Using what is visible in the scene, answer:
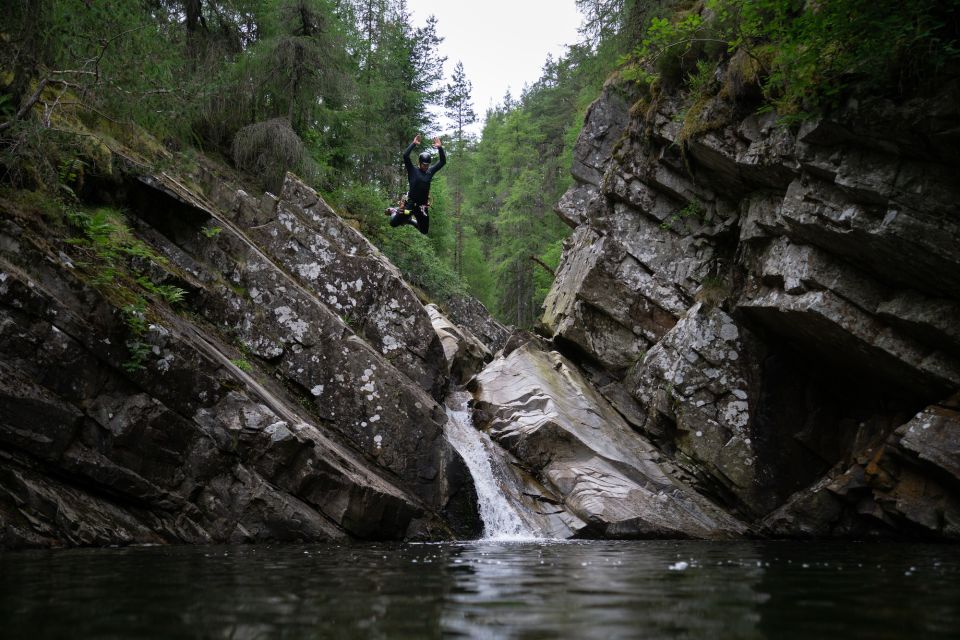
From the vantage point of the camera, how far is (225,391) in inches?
466

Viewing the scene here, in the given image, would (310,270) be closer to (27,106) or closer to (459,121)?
(27,106)

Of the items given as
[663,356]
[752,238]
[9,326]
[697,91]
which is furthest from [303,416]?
[697,91]

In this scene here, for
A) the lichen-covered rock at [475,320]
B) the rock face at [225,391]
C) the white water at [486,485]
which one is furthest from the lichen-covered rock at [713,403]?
the lichen-covered rock at [475,320]

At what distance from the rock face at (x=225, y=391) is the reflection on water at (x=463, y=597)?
81.2 inches

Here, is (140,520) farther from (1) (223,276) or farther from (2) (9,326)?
(1) (223,276)

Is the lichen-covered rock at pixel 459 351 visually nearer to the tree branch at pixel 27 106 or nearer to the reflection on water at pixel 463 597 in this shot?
Answer: the tree branch at pixel 27 106

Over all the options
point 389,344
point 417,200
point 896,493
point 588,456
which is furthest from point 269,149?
point 896,493

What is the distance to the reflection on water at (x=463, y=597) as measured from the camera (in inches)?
157

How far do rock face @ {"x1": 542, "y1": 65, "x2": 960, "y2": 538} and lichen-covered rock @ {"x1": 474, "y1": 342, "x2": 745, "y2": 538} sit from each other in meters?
0.91

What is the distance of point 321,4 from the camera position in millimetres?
22984

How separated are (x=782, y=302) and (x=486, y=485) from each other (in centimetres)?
864

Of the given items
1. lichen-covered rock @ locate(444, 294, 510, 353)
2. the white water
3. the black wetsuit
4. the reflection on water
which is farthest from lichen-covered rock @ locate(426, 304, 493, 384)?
the reflection on water

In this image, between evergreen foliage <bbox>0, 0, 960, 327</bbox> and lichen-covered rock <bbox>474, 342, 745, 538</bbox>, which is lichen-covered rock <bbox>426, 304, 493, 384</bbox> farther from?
evergreen foliage <bbox>0, 0, 960, 327</bbox>

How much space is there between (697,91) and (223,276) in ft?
46.9
